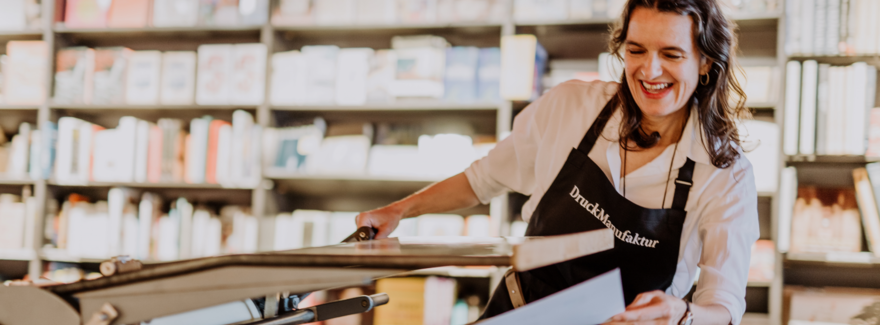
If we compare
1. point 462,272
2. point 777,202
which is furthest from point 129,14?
point 777,202

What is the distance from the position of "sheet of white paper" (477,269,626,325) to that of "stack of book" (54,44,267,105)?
86.0 inches

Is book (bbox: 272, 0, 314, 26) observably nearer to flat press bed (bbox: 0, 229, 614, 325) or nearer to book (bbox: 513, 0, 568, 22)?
book (bbox: 513, 0, 568, 22)

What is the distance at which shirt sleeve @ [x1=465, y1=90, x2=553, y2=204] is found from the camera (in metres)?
1.23

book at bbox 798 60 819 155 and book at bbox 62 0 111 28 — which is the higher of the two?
book at bbox 62 0 111 28

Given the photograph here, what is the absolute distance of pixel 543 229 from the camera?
3.65 ft

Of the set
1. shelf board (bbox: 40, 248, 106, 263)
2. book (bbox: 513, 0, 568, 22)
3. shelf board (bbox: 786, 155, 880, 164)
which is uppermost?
book (bbox: 513, 0, 568, 22)

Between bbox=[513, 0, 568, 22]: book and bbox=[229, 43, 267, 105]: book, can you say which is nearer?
bbox=[513, 0, 568, 22]: book

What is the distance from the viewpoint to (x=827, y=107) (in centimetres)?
207

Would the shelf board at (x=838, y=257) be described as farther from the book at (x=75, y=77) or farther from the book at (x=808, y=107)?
the book at (x=75, y=77)

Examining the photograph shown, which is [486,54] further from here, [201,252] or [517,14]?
[201,252]

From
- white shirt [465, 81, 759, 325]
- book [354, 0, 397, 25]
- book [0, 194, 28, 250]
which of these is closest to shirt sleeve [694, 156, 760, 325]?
white shirt [465, 81, 759, 325]

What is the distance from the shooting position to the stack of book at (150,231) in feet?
8.41

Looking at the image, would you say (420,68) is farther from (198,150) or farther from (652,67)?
(652,67)

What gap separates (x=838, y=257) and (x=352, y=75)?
1.95 m
